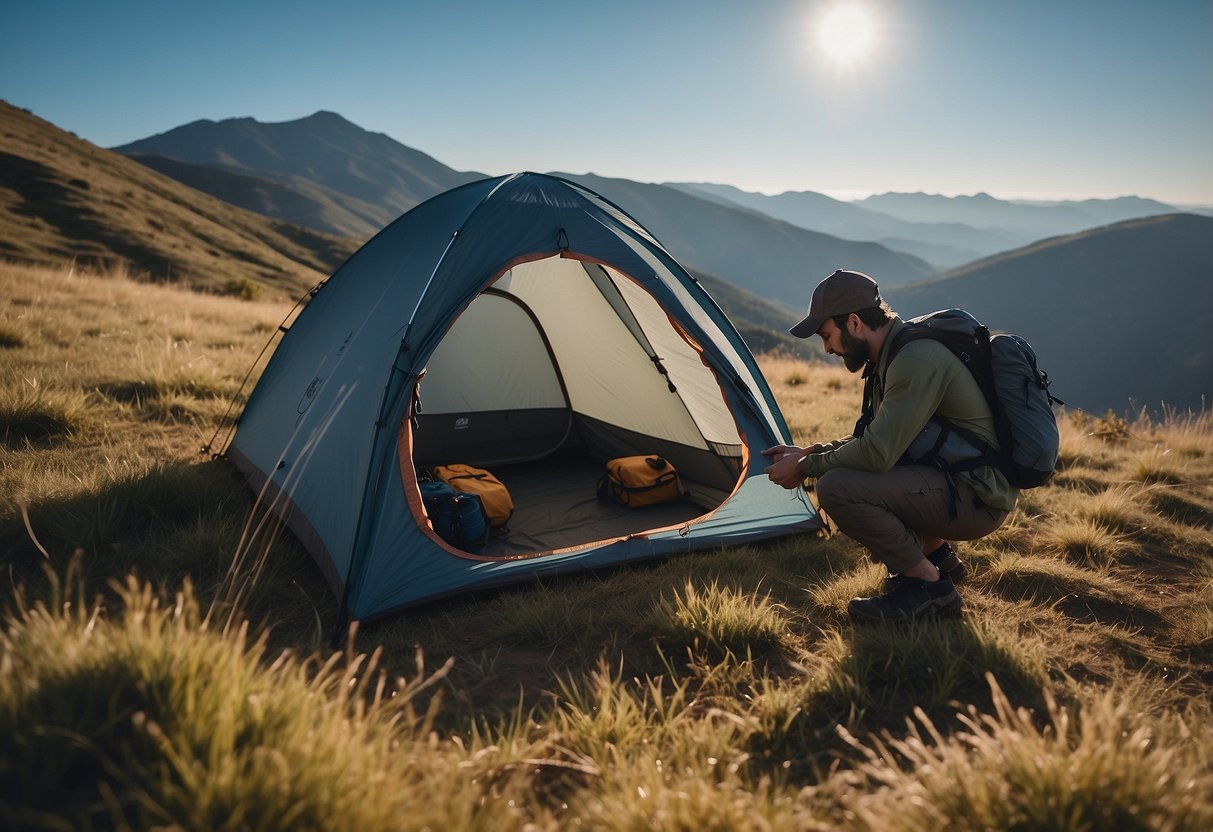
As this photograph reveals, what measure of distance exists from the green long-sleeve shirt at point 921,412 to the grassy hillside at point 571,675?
74 cm

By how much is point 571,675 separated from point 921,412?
6.67 ft

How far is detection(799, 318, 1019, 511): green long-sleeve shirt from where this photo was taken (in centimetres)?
324

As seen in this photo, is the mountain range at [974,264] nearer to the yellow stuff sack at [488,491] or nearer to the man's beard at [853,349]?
the yellow stuff sack at [488,491]

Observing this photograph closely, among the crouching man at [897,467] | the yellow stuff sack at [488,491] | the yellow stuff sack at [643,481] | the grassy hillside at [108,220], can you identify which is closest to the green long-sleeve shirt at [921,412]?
the crouching man at [897,467]

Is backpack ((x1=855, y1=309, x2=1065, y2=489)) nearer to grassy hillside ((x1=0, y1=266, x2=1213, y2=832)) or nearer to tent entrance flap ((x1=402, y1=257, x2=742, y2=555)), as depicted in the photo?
grassy hillside ((x1=0, y1=266, x2=1213, y2=832))

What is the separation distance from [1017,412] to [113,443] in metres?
6.46

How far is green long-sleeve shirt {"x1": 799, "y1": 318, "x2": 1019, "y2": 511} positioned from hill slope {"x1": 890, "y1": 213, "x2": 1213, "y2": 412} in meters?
113

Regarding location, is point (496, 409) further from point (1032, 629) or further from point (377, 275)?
point (1032, 629)

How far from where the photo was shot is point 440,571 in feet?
12.5

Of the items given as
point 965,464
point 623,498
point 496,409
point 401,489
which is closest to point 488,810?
point 401,489

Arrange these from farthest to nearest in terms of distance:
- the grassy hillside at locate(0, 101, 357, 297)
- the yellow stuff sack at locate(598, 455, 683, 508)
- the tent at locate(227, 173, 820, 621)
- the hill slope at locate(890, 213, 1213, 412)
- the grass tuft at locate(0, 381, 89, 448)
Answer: the hill slope at locate(890, 213, 1213, 412)
the grassy hillside at locate(0, 101, 357, 297)
the yellow stuff sack at locate(598, 455, 683, 508)
the grass tuft at locate(0, 381, 89, 448)
the tent at locate(227, 173, 820, 621)

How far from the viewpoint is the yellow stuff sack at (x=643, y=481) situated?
18.4 ft

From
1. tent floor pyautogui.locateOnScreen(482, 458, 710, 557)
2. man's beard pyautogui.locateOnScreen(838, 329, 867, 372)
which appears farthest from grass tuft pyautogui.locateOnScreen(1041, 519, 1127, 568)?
tent floor pyautogui.locateOnScreen(482, 458, 710, 557)

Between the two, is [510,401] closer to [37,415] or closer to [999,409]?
[37,415]
